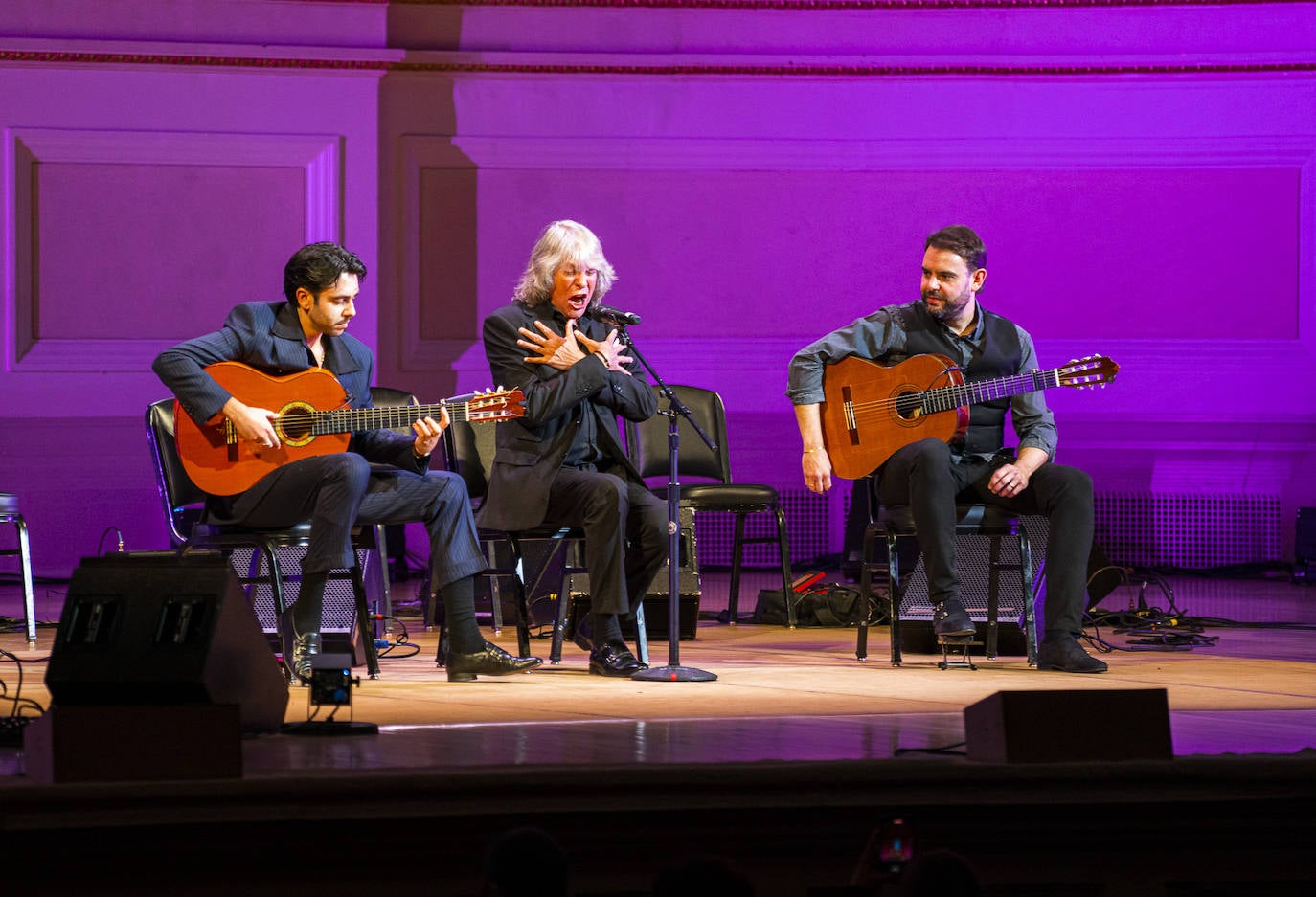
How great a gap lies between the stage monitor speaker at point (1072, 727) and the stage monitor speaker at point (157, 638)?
1.24 meters

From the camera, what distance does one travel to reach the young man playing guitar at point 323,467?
4168 millimetres

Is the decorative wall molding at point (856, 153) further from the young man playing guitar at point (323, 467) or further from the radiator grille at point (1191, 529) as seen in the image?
the young man playing guitar at point (323, 467)

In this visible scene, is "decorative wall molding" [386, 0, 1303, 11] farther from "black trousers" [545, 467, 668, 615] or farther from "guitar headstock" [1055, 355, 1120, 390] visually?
"black trousers" [545, 467, 668, 615]

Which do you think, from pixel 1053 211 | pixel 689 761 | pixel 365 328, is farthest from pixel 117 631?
pixel 1053 211

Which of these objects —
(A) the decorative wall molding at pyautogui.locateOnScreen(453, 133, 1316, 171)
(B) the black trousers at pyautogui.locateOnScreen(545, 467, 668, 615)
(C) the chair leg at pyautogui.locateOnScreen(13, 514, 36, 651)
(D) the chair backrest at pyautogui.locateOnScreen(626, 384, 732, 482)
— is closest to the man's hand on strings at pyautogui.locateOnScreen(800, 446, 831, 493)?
(B) the black trousers at pyautogui.locateOnScreen(545, 467, 668, 615)

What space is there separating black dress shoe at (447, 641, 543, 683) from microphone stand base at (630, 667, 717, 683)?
0.33 metres

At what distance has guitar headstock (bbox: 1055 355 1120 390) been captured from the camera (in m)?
4.61

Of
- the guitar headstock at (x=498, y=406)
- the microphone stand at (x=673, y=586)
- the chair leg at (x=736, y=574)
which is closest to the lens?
the microphone stand at (x=673, y=586)

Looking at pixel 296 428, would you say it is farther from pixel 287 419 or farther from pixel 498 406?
pixel 498 406

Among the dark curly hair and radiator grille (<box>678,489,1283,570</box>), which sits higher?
the dark curly hair

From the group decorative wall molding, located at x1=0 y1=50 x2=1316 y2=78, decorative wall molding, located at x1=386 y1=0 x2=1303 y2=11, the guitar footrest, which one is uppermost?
decorative wall molding, located at x1=386 y1=0 x2=1303 y2=11

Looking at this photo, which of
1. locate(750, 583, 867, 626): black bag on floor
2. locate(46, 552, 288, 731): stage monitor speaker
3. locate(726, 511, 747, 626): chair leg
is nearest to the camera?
locate(46, 552, 288, 731): stage monitor speaker

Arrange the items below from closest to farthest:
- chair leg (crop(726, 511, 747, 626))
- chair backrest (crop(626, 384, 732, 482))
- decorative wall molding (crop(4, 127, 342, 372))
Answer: chair leg (crop(726, 511, 747, 626))
chair backrest (crop(626, 384, 732, 482))
decorative wall molding (crop(4, 127, 342, 372))

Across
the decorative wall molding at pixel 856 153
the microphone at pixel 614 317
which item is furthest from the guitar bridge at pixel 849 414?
the decorative wall molding at pixel 856 153
